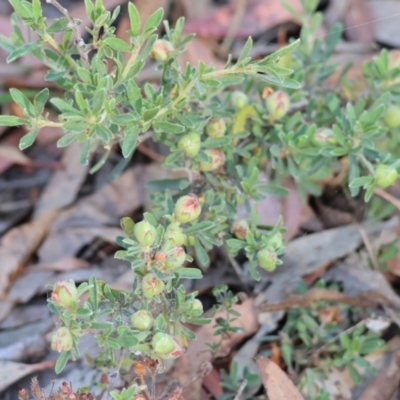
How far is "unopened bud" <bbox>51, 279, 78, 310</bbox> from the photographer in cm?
144

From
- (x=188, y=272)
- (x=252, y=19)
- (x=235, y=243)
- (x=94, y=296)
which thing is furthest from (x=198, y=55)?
(x=94, y=296)

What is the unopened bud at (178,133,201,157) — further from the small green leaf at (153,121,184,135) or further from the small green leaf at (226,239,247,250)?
the small green leaf at (226,239,247,250)

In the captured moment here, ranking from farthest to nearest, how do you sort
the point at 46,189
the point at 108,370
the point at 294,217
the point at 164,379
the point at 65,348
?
the point at 46,189, the point at 294,217, the point at 164,379, the point at 108,370, the point at 65,348

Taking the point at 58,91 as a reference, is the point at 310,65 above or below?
above

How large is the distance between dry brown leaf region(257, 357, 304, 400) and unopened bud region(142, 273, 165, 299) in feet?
1.83

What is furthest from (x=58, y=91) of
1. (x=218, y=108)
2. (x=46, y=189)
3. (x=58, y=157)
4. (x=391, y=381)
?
(x=391, y=381)

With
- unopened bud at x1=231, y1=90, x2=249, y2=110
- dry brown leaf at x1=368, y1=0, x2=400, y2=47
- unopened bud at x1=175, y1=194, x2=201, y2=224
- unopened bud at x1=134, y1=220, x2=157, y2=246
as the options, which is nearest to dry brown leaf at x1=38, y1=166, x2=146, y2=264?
unopened bud at x1=231, y1=90, x2=249, y2=110

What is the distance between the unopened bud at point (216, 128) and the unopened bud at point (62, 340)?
0.80 meters

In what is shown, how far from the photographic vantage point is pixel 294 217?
2465 millimetres

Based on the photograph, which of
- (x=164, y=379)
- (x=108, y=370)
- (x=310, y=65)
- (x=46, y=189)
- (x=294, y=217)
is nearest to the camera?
(x=108, y=370)

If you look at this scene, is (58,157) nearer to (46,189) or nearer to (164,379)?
(46,189)

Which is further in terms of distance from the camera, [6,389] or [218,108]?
[6,389]

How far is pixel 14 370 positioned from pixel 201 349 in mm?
697

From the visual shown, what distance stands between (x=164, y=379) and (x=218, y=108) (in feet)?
3.16
